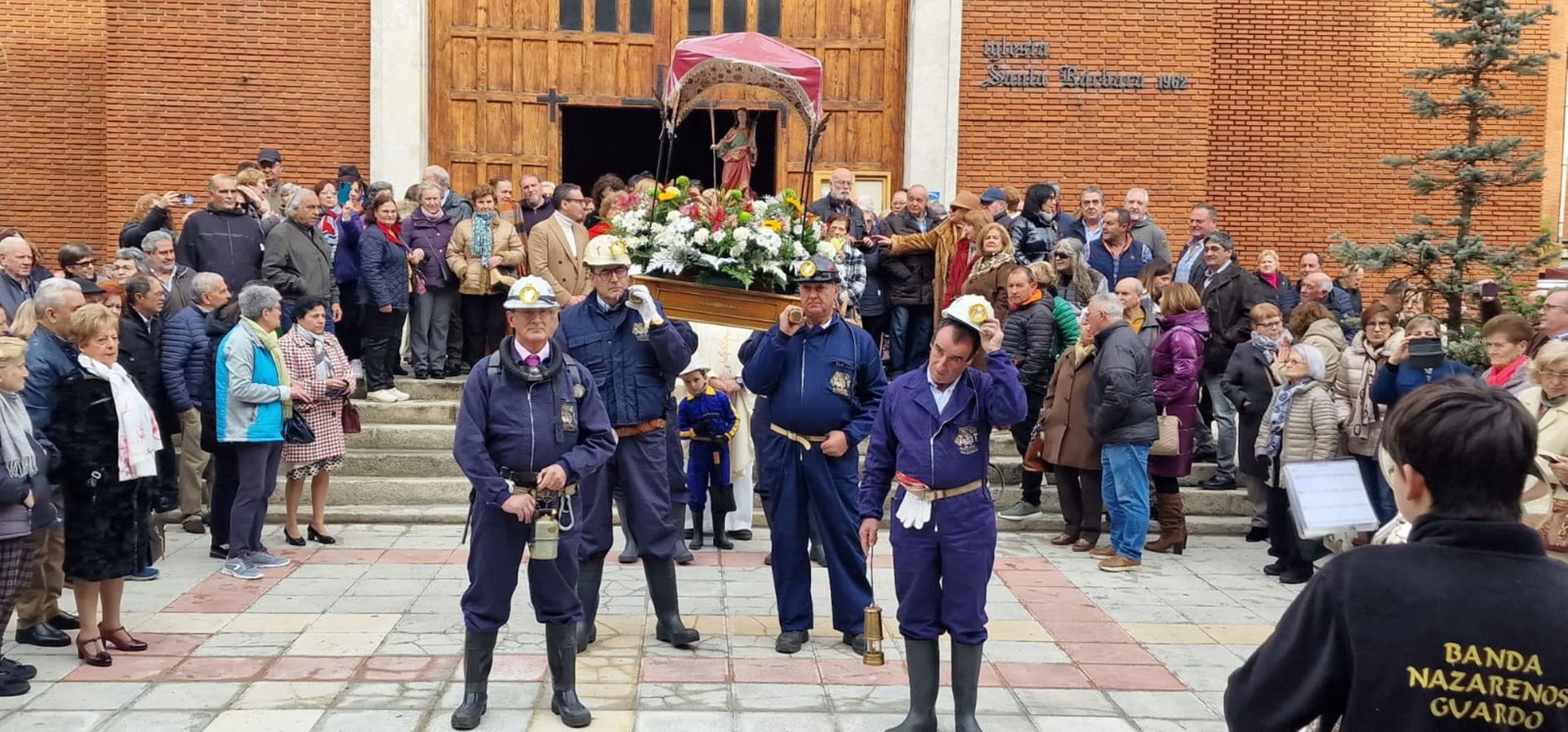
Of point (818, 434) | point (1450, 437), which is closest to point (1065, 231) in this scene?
point (818, 434)

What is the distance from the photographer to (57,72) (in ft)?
55.9

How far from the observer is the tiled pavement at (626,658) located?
622cm

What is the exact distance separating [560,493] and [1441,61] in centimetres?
1482

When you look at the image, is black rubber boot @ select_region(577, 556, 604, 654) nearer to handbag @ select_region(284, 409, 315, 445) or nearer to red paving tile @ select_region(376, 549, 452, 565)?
red paving tile @ select_region(376, 549, 452, 565)

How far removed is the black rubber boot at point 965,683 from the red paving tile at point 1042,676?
93 centimetres

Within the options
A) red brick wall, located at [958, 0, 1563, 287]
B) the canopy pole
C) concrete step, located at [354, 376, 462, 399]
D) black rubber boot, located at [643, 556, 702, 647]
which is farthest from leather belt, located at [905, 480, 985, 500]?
red brick wall, located at [958, 0, 1563, 287]

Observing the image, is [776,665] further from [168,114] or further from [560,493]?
A: [168,114]

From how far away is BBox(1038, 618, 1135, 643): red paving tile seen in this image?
7766 mm

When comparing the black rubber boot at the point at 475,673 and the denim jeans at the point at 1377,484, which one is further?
the denim jeans at the point at 1377,484

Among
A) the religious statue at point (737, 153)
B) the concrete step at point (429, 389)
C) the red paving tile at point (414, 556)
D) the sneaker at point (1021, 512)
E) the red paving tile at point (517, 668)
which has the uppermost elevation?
the religious statue at point (737, 153)

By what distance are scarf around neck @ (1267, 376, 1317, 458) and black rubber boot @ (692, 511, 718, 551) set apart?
4024 millimetres

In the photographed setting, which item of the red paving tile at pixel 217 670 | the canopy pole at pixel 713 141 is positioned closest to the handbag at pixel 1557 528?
the red paving tile at pixel 217 670

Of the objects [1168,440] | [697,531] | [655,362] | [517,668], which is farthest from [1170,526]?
[517,668]

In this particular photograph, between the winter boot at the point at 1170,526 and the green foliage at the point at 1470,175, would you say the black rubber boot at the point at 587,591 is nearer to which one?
the winter boot at the point at 1170,526
